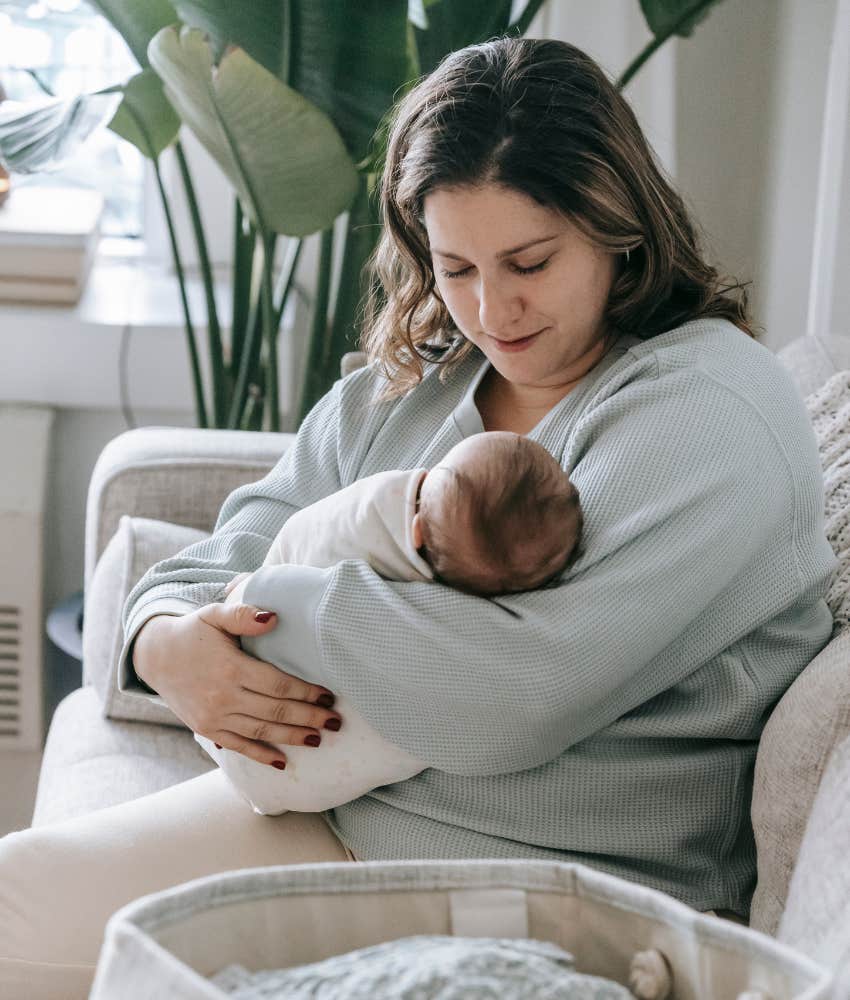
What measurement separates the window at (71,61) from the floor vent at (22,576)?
57 centimetres

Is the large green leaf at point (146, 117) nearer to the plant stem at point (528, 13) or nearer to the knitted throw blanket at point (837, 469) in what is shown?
the plant stem at point (528, 13)

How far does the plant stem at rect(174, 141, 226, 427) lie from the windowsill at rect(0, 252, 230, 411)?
0.24 meters

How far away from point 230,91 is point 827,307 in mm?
914

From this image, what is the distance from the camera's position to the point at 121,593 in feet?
5.32

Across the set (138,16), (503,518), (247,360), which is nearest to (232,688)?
(503,518)

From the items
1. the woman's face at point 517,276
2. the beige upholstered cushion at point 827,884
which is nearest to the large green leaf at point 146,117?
the woman's face at point 517,276

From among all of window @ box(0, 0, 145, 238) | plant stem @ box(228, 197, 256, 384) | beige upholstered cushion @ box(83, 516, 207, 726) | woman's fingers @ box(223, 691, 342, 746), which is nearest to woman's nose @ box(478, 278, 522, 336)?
woman's fingers @ box(223, 691, 342, 746)

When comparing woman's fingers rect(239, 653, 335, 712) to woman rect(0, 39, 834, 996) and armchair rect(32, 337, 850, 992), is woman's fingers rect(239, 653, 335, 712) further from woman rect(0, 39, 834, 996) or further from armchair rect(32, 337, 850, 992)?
armchair rect(32, 337, 850, 992)

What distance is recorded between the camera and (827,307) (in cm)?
193

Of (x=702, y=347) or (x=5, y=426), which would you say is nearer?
(x=702, y=347)

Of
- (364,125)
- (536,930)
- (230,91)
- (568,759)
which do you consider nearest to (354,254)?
(364,125)

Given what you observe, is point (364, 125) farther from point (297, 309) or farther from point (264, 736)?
point (264, 736)

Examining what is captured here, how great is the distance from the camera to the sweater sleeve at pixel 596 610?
41.3 inches

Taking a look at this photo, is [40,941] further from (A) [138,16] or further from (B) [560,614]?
(A) [138,16]
